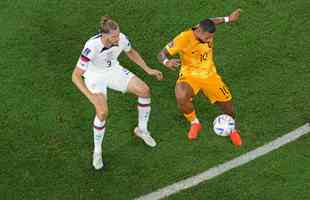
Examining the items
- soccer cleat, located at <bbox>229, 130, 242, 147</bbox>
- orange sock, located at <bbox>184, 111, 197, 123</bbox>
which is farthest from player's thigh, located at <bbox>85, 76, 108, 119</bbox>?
soccer cleat, located at <bbox>229, 130, 242, 147</bbox>

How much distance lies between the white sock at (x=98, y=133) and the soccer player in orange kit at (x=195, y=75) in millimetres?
1411

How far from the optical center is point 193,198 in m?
9.02

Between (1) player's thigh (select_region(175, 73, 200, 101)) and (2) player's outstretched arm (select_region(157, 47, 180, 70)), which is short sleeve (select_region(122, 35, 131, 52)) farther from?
(1) player's thigh (select_region(175, 73, 200, 101))

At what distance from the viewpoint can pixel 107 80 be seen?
30.9 ft

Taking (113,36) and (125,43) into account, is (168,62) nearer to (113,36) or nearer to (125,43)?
(125,43)

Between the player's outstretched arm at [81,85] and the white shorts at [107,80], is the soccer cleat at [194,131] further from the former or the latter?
the player's outstretched arm at [81,85]

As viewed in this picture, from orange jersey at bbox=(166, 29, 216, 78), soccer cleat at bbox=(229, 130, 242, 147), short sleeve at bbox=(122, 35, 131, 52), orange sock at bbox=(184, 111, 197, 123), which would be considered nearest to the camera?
short sleeve at bbox=(122, 35, 131, 52)

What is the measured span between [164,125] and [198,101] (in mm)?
838

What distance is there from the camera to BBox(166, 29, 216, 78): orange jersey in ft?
31.5

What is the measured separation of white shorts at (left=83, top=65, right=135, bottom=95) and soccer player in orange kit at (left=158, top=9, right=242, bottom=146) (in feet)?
2.19

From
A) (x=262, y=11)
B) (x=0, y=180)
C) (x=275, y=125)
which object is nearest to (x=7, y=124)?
(x=0, y=180)

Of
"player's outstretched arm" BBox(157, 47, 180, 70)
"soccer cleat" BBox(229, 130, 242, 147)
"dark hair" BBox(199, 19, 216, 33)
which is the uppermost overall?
"dark hair" BBox(199, 19, 216, 33)

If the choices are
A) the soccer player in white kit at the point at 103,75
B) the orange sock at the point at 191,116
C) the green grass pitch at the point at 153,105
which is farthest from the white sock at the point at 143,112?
the orange sock at the point at 191,116

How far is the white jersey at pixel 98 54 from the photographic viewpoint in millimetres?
8953
